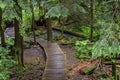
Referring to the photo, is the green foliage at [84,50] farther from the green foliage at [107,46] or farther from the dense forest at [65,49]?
the green foliage at [107,46]

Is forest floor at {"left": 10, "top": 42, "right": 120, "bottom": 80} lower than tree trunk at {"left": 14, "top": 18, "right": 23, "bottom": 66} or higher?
lower

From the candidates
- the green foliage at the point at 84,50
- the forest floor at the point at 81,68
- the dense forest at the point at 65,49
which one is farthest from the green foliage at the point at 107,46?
the green foliage at the point at 84,50

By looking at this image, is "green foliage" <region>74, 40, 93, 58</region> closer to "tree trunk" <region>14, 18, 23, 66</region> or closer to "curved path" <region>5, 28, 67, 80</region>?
"curved path" <region>5, 28, 67, 80</region>

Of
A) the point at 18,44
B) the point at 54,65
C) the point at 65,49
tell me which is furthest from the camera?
the point at 65,49

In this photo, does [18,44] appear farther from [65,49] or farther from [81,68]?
[65,49]

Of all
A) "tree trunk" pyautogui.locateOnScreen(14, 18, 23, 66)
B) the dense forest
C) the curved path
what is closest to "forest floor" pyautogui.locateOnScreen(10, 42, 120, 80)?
the dense forest

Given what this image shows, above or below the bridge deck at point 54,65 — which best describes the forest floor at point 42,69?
below

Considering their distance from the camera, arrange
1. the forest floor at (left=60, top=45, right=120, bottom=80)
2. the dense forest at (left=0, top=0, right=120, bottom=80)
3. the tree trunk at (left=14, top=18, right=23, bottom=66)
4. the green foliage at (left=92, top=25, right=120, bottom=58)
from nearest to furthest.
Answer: the green foliage at (left=92, top=25, right=120, bottom=58) < the dense forest at (left=0, top=0, right=120, bottom=80) < the forest floor at (left=60, top=45, right=120, bottom=80) < the tree trunk at (left=14, top=18, right=23, bottom=66)

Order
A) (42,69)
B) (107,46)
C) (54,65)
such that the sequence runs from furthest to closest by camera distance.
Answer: (42,69), (54,65), (107,46)

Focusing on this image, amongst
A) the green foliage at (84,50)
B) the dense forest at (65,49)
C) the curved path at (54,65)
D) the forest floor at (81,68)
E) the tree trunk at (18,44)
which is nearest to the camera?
the dense forest at (65,49)

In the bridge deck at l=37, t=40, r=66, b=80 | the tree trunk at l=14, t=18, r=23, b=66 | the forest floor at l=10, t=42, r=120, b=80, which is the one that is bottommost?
Result: the forest floor at l=10, t=42, r=120, b=80

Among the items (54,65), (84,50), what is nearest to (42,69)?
(54,65)

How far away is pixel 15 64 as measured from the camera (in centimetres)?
1420

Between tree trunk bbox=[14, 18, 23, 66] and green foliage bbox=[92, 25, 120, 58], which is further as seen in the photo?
tree trunk bbox=[14, 18, 23, 66]
